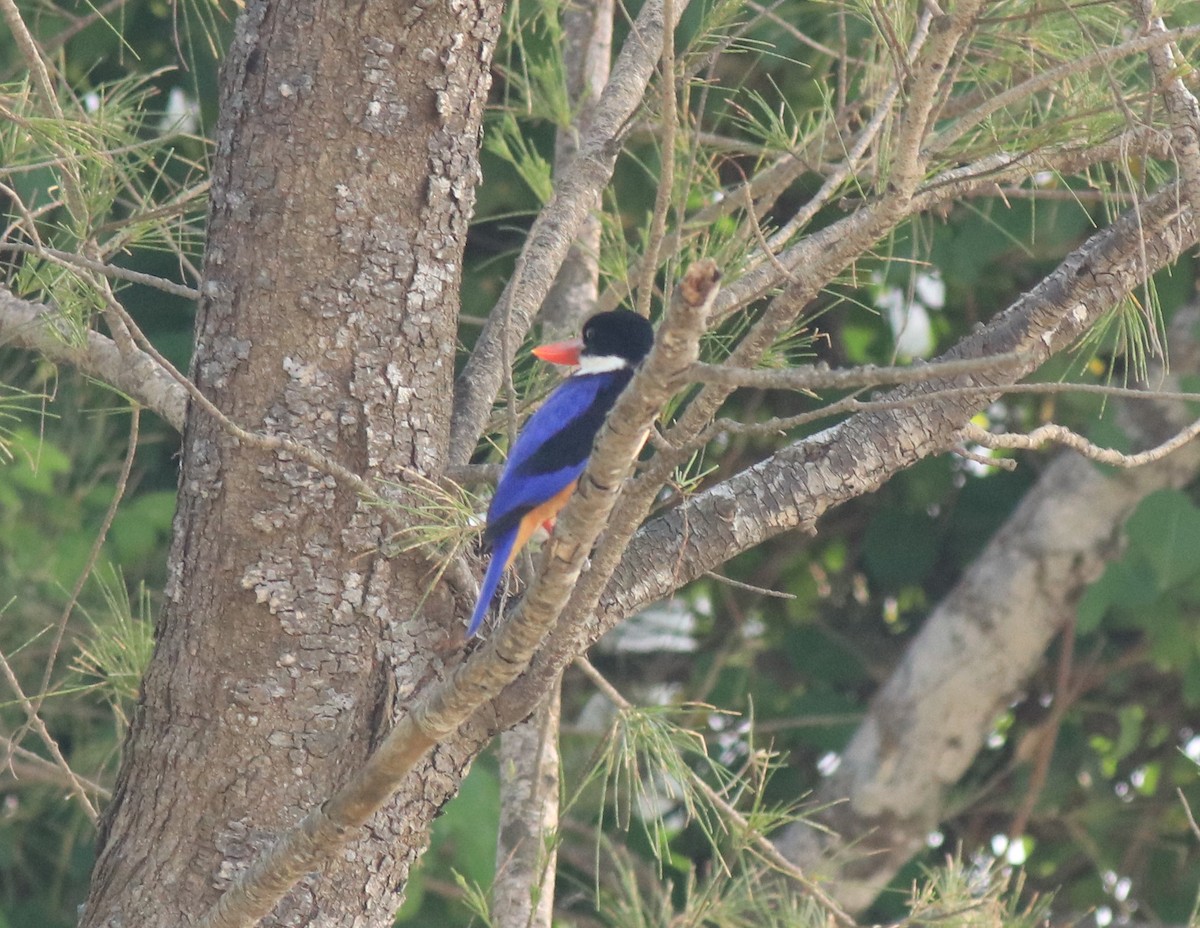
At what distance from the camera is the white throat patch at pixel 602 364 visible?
2322mm

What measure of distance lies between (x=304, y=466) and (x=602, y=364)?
726 millimetres

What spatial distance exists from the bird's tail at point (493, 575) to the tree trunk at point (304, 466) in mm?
49

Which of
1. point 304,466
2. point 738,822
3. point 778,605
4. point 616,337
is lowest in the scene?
point 778,605

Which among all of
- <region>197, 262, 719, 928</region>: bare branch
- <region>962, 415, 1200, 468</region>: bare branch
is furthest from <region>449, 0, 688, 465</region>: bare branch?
<region>962, 415, 1200, 468</region>: bare branch

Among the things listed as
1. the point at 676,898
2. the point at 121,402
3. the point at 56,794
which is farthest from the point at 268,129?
the point at 676,898

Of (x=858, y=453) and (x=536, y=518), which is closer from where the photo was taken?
(x=858, y=453)

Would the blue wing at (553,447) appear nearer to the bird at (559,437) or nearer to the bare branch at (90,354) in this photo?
the bird at (559,437)

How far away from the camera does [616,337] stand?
7.66 feet

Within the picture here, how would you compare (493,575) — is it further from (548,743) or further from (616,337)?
(548,743)

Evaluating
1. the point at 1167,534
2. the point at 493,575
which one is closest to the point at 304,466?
the point at 493,575

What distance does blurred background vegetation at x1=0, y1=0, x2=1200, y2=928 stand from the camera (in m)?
3.45

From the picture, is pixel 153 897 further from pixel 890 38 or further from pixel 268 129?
pixel 890 38

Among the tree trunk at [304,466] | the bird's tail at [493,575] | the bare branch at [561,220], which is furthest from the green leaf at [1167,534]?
the tree trunk at [304,466]

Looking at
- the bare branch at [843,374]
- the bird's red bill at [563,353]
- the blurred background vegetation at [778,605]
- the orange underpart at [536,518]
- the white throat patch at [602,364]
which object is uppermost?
the bare branch at [843,374]
